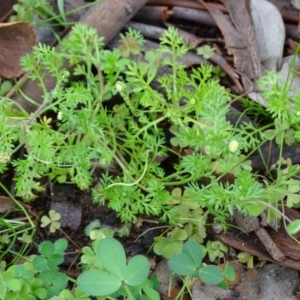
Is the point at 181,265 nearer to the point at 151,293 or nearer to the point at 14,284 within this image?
the point at 151,293

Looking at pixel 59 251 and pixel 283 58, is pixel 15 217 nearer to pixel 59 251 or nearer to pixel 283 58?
pixel 59 251

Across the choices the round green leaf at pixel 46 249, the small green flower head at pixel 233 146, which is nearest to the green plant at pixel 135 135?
the small green flower head at pixel 233 146

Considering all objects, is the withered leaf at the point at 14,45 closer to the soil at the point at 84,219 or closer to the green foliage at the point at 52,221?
the soil at the point at 84,219

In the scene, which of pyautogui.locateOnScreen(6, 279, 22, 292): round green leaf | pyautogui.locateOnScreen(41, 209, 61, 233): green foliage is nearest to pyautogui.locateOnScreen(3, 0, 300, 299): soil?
pyautogui.locateOnScreen(41, 209, 61, 233): green foliage

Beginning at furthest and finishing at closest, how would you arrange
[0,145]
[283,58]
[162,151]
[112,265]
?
[283,58] < [162,151] < [0,145] < [112,265]

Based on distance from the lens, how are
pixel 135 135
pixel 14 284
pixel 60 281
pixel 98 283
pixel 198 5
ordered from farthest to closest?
pixel 198 5 < pixel 135 135 < pixel 60 281 < pixel 14 284 < pixel 98 283

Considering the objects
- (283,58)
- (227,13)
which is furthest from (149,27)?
(283,58)

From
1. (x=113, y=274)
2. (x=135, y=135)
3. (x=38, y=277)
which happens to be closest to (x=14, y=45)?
(x=135, y=135)
